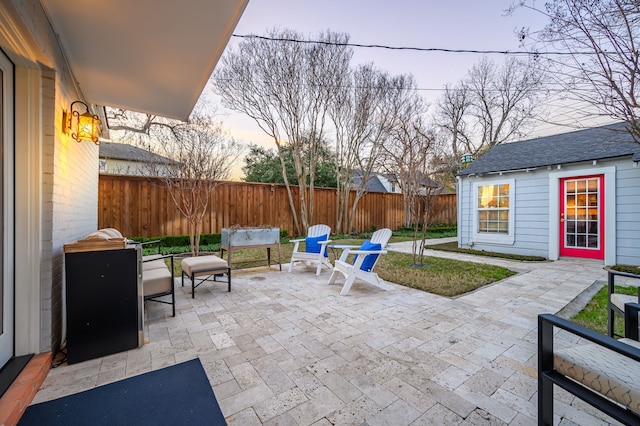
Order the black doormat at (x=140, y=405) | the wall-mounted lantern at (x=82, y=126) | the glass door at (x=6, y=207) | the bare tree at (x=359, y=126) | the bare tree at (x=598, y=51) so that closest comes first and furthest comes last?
the black doormat at (x=140, y=405) → the glass door at (x=6, y=207) → the bare tree at (x=598, y=51) → the wall-mounted lantern at (x=82, y=126) → the bare tree at (x=359, y=126)

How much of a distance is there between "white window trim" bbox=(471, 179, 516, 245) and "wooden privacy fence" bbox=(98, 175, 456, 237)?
470 cm

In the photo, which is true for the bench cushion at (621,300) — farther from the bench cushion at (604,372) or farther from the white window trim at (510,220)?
the white window trim at (510,220)

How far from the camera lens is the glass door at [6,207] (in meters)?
1.81

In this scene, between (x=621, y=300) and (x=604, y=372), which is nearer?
(x=604, y=372)

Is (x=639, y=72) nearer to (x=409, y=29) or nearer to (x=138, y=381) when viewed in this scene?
(x=409, y=29)

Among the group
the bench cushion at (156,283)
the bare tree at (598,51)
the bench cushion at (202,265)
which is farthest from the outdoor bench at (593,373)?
the bench cushion at (202,265)

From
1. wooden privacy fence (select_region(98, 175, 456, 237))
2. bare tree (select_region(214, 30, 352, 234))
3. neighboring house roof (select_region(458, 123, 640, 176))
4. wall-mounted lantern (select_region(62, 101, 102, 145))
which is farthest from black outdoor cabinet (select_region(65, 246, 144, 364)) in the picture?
neighboring house roof (select_region(458, 123, 640, 176))

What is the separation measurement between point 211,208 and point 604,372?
26.9 ft

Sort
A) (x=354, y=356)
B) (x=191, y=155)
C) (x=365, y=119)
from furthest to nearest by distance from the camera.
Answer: (x=365, y=119), (x=191, y=155), (x=354, y=356)

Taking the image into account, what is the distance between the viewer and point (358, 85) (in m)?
9.91

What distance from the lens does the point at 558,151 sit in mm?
6777

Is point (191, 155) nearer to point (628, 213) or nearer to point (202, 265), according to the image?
point (202, 265)

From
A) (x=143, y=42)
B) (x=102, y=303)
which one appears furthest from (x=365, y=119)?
(x=102, y=303)

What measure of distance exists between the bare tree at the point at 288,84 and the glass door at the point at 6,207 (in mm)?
7577
